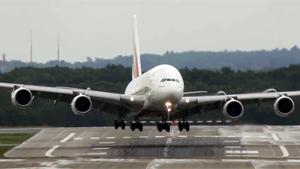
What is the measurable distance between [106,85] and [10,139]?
3461 cm

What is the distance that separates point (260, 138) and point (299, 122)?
22068 millimetres

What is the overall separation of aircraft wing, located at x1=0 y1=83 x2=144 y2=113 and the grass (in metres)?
5.51

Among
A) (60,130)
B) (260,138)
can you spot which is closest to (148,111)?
(260,138)

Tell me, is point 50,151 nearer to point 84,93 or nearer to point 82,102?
point 82,102

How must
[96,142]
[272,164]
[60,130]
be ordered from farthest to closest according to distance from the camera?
[60,130], [96,142], [272,164]

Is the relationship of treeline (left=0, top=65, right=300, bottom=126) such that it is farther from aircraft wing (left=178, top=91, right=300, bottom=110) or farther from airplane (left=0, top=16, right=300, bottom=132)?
airplane (left=0, top=16, right=300, bottom=132)

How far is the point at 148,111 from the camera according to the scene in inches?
2936

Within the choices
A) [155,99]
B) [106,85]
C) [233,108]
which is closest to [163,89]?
[155,99]

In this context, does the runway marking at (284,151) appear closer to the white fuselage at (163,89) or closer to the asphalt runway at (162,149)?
the asphalt runway at (162,149)

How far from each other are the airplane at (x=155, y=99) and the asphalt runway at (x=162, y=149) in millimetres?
2948

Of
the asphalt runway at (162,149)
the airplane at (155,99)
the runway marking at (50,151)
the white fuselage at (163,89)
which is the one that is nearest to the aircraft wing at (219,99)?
the airplane at (155,99)

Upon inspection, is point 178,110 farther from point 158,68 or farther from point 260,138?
point 260,138

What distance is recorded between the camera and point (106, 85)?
12394cm

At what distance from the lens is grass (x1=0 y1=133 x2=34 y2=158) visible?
7811 cm
